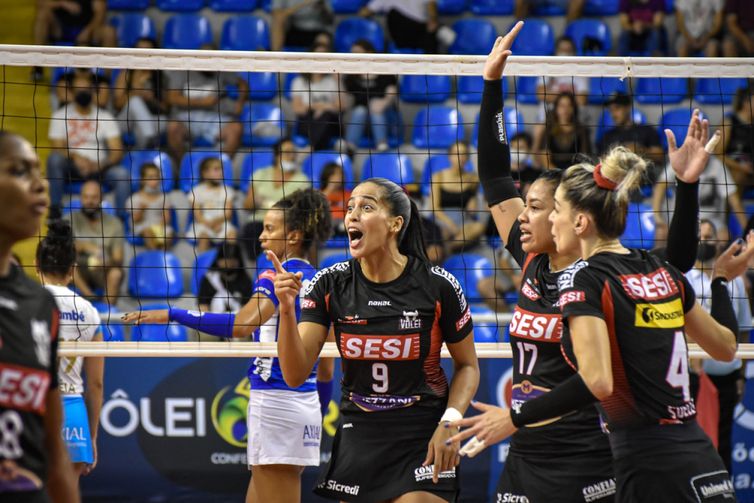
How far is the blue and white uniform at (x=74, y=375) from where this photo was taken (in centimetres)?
576

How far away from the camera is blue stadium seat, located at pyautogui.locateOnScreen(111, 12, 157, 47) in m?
11.9

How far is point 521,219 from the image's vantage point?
4.48 metres

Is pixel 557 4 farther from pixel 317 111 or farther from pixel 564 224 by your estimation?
pixel 564 224

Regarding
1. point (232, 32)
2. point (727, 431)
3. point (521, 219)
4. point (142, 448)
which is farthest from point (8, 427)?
point (232, 32)

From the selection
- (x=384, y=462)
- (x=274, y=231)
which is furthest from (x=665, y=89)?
(x=384, y=462)

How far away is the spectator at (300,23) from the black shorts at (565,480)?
8.50 m

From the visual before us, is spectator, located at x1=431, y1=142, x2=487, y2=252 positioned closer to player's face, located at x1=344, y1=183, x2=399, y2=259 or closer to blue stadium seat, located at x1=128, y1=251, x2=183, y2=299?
blue stadium seat, located at x1=128, y1=251, x2=183, y2=299

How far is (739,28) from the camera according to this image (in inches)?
485

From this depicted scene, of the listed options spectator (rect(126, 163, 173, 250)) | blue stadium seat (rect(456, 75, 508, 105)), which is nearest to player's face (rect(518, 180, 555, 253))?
spectator (rect(126, 163, 173, 250))

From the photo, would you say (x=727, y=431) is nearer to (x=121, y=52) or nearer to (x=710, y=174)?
(x=710, y=174)

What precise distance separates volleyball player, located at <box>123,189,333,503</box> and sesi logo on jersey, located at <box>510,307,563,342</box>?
170 centimetres

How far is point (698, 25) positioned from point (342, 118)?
452 cm

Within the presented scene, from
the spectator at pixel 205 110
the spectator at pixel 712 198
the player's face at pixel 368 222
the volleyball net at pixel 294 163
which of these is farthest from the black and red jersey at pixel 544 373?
the spectator at pixel 205 110

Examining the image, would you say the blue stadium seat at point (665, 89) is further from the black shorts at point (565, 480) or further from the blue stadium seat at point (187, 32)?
the black shorts at point (565, 480)
